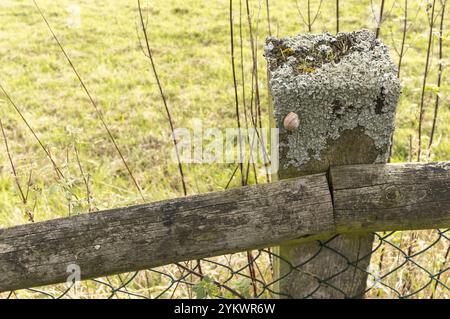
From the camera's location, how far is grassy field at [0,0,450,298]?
3.30m

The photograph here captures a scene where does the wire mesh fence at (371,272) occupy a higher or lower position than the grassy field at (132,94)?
lower

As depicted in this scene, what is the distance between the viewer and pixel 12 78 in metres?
4.83

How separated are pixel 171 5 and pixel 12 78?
212 cm

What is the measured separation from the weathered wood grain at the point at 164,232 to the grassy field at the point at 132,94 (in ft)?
3.99

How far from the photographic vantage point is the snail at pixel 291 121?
107 cm

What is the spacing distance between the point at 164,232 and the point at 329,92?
469 mm

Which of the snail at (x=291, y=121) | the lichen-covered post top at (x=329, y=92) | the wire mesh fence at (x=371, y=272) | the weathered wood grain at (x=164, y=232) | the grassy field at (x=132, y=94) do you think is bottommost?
the weathered wood grain at (x=164, y=232)

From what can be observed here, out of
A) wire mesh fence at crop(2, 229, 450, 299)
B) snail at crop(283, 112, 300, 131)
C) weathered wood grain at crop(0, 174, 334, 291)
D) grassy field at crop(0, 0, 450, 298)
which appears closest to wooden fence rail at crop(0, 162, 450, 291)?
weathered wood grain at crop(0, 174, 334, 291)

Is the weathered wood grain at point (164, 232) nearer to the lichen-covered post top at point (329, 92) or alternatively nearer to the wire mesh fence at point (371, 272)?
the lichen-covered post top at point (329, 92)

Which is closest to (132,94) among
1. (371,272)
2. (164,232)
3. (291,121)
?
(371,272)

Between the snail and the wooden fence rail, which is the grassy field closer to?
the wooden fence rail

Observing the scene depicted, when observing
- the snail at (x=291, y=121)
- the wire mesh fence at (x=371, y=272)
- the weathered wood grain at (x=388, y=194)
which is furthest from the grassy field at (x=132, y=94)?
the snail at (x=291, y=121)
